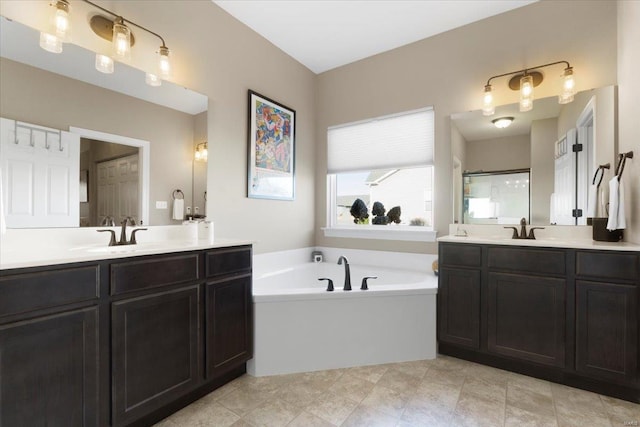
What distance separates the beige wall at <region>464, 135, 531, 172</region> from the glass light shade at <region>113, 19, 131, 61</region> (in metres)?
2.75

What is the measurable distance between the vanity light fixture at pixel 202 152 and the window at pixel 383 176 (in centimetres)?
159

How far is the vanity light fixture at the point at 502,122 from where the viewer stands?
2615 millimetres

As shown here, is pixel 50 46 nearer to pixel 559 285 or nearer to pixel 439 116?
pixel 439 116

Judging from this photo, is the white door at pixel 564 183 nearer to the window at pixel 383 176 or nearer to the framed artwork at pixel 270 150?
the window at pixel 383 176

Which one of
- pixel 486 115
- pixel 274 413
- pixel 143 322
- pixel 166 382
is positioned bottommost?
pixel 274 413

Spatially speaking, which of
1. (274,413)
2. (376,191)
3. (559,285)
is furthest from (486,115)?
(274,413)

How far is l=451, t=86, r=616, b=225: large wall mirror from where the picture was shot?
2305 mm

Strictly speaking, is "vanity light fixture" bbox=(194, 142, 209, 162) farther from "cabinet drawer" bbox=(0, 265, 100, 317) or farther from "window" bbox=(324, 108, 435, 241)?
"window" bbox=(324, 108, 435, 241)

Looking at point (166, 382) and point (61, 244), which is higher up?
point (61, 244)

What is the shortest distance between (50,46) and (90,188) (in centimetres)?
78

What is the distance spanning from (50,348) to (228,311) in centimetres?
89

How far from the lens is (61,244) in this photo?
170 centimetres

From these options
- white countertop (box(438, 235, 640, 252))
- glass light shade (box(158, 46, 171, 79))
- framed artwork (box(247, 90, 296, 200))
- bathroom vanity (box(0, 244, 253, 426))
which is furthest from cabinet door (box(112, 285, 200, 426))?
white countertop (box(438, 235, 640, 252))

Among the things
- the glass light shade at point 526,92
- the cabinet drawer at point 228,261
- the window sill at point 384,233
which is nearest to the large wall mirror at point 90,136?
the cabinet drawer at point 228,261
